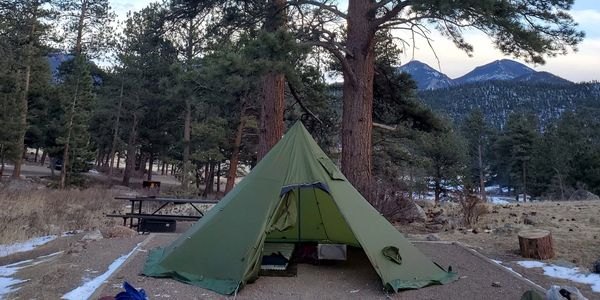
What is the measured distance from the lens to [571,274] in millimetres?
6184

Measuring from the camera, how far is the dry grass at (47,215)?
32.1ft

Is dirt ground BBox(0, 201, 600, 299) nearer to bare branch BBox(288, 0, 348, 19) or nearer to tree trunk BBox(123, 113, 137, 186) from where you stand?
bare branch BBox(288, 0, 348, 19)

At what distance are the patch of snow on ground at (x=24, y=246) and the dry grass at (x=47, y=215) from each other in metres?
0.30

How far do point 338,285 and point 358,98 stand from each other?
5.51 meters

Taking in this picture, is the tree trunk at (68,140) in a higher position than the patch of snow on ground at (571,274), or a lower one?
higher

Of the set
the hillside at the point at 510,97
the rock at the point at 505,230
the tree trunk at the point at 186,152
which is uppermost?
the hillside at the point at 510,97

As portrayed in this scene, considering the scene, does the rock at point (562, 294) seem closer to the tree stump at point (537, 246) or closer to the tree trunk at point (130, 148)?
the tree stump at point (537, 246)

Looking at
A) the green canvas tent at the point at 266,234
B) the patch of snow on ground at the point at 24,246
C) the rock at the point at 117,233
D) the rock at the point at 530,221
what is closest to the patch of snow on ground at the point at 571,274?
the green canvas tent at the point at 266,234

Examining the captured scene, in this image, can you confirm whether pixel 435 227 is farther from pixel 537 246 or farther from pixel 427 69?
pixel 427 69

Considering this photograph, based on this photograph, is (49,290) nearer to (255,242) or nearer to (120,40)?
(255,242)

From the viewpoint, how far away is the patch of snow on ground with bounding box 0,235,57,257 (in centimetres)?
804

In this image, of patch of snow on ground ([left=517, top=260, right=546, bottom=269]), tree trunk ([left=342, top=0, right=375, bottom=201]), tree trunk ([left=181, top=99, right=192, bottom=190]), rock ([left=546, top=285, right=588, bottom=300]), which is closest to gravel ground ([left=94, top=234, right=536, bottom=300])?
patch of snow on ground ([left=517, top=260, right=546, bottom=269])

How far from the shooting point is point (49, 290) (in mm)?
4855

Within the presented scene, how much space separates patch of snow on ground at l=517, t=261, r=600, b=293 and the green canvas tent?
4.98ft
